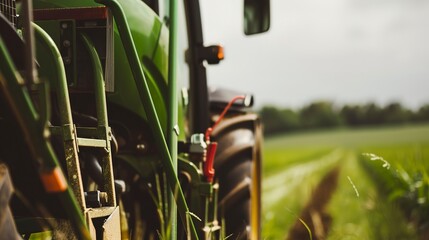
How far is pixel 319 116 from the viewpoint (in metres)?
80.3

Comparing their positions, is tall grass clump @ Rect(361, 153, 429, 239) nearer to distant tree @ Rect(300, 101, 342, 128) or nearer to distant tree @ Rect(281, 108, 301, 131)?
distant tree @ Rect(281, 108, 301, 131)

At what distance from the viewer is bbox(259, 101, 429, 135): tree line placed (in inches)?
2534

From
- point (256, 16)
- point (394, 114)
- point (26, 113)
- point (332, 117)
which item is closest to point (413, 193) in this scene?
point (256, 16)

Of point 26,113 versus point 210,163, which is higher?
point 26,113

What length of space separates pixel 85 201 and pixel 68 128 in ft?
0.95

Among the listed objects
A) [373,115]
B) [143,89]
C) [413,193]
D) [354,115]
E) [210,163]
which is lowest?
[354,115]

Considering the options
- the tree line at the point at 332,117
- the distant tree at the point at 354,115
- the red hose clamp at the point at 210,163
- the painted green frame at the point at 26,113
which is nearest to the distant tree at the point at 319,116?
the tree line at the point at 332,117

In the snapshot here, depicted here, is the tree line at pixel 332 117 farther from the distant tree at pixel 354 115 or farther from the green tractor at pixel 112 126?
the green tractor at pixel 112 126

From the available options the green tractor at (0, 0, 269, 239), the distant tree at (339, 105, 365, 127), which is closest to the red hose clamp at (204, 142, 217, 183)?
the green tractor at (0, 0, 269, 239)

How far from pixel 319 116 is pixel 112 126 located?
259ft

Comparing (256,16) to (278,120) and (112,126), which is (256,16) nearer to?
(112,126)

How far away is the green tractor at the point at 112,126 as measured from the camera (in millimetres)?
1638

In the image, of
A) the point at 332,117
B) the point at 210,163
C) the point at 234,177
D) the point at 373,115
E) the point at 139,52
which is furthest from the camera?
the point at 332,117

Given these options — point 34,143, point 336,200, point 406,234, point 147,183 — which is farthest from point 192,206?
point 336,200
